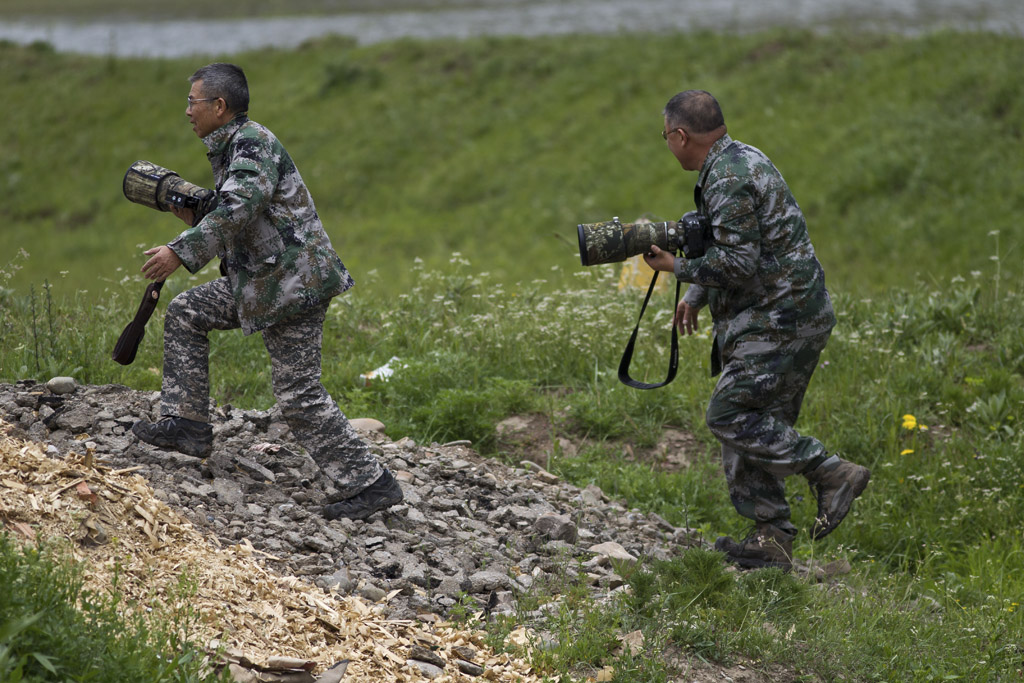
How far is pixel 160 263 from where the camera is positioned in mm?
4172

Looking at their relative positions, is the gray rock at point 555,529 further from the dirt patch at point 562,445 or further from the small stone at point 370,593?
the dirt patch at point 562,445

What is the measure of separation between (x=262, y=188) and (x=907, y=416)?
463cm

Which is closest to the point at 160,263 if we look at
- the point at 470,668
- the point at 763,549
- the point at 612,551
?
the point at 470,668

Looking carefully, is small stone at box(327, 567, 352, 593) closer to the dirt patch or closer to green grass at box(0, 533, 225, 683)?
green grass at box(0, 533, 225, 683)

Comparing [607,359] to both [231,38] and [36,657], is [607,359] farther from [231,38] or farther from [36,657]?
[231,38]

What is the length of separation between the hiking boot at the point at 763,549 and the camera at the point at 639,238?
159cm

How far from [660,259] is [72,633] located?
301cm

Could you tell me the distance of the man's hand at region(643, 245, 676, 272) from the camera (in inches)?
187

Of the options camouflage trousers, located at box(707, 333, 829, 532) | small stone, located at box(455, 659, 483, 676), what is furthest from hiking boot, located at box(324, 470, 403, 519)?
camouflage trousers, located at box(707, 333, 829, 532)

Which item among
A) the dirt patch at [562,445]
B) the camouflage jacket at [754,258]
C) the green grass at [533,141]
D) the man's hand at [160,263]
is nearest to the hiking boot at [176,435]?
the man's hand at [160,263]

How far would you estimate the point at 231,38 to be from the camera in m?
27.3

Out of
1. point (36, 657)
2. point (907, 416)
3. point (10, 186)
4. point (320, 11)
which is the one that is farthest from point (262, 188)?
point (320, 11)

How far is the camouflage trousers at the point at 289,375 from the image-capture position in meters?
4.70

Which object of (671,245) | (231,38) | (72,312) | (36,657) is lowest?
(36,657)
